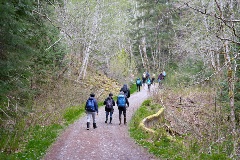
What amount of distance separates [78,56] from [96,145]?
16.7 meters

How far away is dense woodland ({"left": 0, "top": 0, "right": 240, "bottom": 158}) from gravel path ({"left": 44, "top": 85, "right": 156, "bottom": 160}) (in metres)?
1.32

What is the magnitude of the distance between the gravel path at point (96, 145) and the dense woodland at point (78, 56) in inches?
51.9

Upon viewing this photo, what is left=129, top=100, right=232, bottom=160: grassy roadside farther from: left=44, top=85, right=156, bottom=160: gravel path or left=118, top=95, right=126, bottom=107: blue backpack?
left=118, top=95, right=126, bottom=107: blue backpack

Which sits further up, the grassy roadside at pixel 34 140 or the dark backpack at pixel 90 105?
the dark backpack at pixel 90 105

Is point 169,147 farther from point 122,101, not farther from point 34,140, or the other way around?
point 122,101

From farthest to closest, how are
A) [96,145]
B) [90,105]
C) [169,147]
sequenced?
1. [90,105]
2. [96,145]
3. [169,147]

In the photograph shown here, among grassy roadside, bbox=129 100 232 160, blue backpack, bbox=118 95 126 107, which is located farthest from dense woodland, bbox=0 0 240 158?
blue backpack, bbox=118 95 126 107

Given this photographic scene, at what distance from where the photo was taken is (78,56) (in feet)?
84.8

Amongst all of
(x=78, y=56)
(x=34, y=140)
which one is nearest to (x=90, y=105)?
(x=34, y=140)

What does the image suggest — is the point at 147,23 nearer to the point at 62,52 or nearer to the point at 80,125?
the point at 62,52

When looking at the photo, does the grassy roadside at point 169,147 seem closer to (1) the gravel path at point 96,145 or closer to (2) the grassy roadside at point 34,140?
(1) the gravel path at point 96,145

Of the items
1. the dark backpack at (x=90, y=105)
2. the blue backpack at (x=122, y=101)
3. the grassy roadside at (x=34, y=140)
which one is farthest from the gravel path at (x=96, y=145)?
the blue backpack at (x=122, y=101)

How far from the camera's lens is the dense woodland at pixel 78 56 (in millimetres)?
7836

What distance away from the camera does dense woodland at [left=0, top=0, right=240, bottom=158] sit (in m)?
7.84
